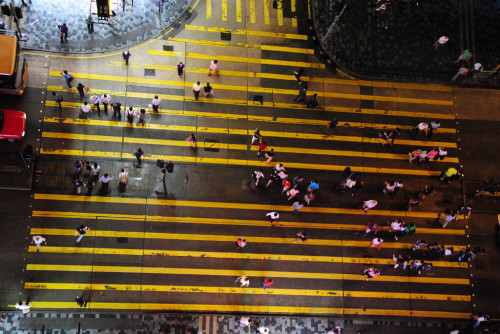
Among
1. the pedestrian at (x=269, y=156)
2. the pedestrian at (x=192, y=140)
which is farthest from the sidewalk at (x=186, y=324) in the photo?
the pedestrian at (x=192, y=140)

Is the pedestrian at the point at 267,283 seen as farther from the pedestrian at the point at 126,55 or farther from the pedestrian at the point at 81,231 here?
the pedestrian at the point at 126,55

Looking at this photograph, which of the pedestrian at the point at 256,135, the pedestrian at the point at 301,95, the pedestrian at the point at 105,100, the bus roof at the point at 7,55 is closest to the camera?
the bus roof at the point at 7,55

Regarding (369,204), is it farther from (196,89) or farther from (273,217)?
(196,89)

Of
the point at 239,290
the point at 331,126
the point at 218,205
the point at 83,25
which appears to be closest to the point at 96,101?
the point at 83,25

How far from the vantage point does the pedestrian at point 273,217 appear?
23.4 m

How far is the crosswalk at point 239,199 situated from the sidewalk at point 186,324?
1.59 feet

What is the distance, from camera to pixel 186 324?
2247cm

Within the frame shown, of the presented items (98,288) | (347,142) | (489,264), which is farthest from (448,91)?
(98,288)

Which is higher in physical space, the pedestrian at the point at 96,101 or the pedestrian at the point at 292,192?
the pedestrian at the point at 96,101

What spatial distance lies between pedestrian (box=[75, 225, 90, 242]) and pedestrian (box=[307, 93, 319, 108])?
1465 centimetres

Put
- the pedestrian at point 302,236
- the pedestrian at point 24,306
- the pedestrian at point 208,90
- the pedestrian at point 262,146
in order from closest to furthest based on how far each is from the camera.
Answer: the pedestrian at point 24,306 → the pedestrian at point 302,236 → the pedestrian at point 208,90 → the pedestrian at point 262,146

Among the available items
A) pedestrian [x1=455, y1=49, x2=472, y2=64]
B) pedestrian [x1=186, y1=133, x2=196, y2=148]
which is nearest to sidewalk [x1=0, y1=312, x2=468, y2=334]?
pedestrian [x1=186, y1=133, x2=196, y2=148]

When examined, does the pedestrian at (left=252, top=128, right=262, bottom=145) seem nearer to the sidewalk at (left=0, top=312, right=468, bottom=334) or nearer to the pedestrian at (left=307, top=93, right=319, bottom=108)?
the pedestrian at (left=307, top=93, right=319, bottom=108)

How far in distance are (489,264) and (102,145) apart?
23.8 meters
